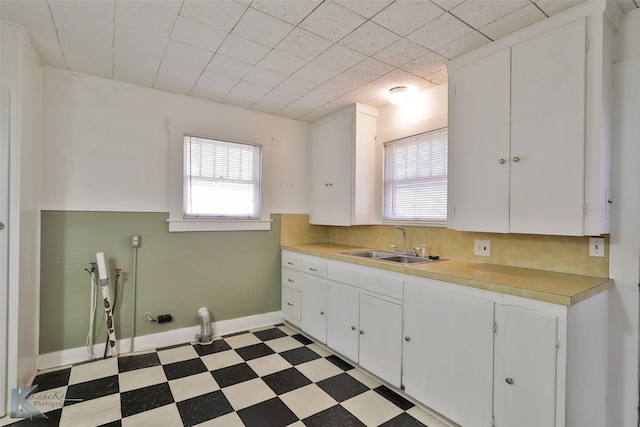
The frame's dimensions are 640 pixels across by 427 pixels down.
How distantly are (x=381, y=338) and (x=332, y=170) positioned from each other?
1.87 metres

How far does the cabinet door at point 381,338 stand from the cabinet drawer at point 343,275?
153 mm

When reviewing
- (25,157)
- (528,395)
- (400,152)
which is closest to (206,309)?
(25,157)

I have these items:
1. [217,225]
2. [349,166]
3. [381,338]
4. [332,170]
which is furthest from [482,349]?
[217,225]

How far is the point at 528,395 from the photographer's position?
4.92 ft

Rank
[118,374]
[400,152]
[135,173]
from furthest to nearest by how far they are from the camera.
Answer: [400,152] < [135,173] < [118,374]

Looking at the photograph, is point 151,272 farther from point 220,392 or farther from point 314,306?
point 314,306

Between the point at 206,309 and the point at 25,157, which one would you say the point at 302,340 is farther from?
the point at 25,157

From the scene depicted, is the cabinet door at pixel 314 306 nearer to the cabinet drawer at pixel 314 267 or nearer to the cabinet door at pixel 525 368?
the cabinet drawer at pixel 314 267

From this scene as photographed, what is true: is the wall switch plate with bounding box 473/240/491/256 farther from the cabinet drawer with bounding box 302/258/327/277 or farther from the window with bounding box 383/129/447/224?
the cabinet drawer with bounding box 302/258/327/277

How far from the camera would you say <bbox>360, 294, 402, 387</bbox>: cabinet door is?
7.14 feet

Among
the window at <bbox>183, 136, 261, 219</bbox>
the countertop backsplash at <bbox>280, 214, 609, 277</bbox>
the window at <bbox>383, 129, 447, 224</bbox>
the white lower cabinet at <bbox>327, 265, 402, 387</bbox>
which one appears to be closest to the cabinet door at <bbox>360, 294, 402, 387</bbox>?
the white lower cabinet at <bbox>327, 265, 402, 387</bbox>

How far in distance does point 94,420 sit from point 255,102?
285 centimetres

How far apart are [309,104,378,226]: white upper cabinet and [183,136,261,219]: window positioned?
0.81 meters

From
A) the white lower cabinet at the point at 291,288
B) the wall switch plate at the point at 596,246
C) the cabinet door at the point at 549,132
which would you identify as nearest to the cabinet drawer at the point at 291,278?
the white lower cabinet at the point at 291,288
